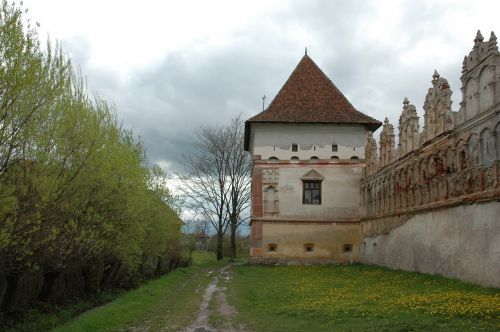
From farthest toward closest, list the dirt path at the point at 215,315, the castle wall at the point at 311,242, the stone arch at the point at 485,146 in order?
the castle wall at the point at 311,242 → the stone arch at the point at 485,146 → the dirt path at the point at 215,315

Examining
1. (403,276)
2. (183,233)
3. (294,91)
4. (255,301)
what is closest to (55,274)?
(255,301)

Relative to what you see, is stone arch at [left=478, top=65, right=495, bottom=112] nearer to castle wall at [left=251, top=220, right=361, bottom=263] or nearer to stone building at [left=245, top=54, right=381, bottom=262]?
stone building at [left=245, top=54, right=381, bottom=262]

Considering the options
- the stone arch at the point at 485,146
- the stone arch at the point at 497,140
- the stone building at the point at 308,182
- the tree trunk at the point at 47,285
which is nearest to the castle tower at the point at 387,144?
the stone building at the point at 308,182

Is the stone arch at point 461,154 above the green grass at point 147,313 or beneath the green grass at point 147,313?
above

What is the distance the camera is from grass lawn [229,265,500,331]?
34.0 feet

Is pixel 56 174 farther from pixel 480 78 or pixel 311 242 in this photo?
pixel 311 242

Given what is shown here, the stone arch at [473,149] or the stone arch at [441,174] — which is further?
the stone arch at [441,174]

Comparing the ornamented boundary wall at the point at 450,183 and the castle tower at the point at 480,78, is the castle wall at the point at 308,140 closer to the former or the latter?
the ornamented boundary wall at the point at 450,183

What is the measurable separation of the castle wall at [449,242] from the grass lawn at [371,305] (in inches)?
24.2

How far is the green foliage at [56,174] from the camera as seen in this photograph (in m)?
9.51

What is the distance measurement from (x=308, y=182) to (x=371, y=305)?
20.1 meters

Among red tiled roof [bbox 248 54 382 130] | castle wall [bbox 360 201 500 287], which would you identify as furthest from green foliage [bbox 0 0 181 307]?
red tiled roof [bbox 248 54 382 130]

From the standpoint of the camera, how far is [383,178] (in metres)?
27.4

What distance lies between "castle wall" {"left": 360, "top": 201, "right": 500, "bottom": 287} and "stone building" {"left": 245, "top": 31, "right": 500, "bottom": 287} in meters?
0.04
